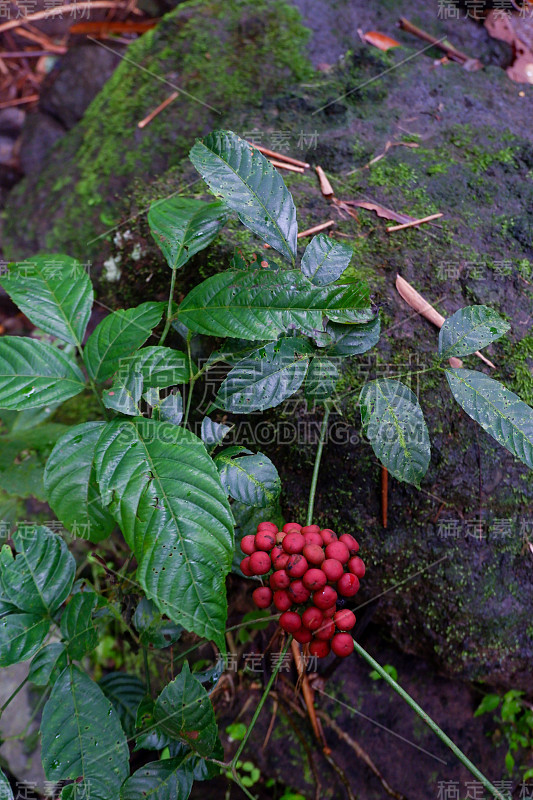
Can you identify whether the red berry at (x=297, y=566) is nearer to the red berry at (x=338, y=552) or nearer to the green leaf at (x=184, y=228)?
the red berry at (x=338, y=552)

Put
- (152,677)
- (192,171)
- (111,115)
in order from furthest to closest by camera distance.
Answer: (111,115)
(192,171)
(152,677)

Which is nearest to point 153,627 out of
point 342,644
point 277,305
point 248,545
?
point 248,545

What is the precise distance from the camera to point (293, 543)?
47.8 inches

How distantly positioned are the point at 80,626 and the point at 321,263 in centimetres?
112

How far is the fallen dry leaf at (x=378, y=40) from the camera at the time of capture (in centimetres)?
255

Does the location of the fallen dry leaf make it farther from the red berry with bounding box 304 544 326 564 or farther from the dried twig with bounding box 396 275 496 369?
the red berry with bounding box 304 544 326 564

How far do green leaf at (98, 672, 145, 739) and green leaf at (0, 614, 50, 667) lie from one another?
11.1 inches

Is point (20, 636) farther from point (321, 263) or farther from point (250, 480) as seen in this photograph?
point (321, 263)

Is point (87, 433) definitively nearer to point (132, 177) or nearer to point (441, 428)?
point (441, 428)

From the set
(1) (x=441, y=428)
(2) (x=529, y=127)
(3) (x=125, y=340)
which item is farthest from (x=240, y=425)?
(2) (x=529, y=127)

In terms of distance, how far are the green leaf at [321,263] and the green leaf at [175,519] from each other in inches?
20.7

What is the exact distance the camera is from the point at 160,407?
1411mm

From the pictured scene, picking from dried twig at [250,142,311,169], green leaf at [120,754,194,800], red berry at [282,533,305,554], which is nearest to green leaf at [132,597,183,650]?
green leaf at [120,754,194,800]

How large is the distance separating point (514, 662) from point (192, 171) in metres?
2.08
